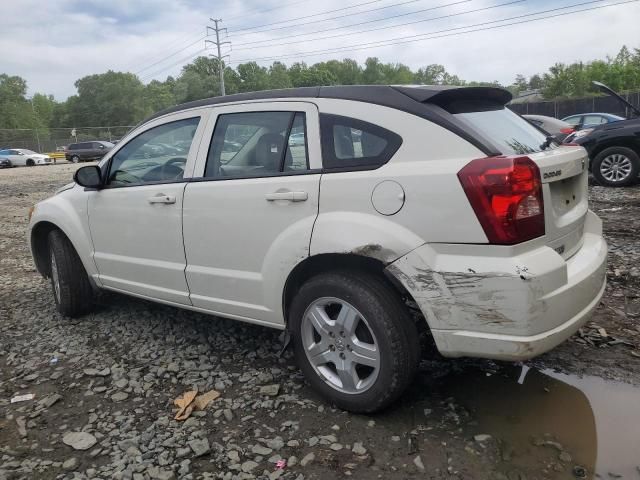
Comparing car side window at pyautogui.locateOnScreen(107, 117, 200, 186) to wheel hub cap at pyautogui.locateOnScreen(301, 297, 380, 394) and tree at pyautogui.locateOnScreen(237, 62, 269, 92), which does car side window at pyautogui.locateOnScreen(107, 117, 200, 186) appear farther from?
tree at pyautogui.locateOnScreen(237, 62, 269, 92)

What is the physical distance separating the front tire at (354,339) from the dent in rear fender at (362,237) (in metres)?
0.18

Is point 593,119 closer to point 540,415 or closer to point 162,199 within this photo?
point 540,415

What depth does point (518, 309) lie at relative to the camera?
2365 millimetres

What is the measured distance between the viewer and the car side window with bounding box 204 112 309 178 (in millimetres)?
3080

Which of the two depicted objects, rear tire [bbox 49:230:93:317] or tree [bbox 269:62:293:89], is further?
tree [bbox 269:62:293:89]

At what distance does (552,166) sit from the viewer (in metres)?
2.62

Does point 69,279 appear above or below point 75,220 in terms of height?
below

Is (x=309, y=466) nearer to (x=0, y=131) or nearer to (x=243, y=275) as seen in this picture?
(x=243, y=275)

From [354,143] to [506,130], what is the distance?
824mm

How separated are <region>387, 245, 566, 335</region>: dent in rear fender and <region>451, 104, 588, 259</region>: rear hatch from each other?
0.26 metres

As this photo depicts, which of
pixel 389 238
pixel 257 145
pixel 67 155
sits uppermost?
pixel 67 155

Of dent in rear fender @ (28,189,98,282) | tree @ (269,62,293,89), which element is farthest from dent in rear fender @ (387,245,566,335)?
tree @ (269,62,293,89)

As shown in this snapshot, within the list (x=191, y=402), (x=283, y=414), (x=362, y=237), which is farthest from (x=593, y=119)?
(x=191, y=402)

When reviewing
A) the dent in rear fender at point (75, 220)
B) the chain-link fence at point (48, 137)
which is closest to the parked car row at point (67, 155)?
the chain-link fence at point (48, 137)
